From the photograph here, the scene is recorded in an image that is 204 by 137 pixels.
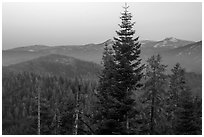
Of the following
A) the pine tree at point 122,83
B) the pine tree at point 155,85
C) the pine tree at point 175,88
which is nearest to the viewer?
the pine tree at point 122,83

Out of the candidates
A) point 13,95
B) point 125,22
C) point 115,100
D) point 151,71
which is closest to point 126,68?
point 115,100

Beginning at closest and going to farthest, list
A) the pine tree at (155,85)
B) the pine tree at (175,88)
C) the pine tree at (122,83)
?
1. the pine tree at (122,83)
2. the pine tree at (155,85)
3. the pine tree at (175,88)

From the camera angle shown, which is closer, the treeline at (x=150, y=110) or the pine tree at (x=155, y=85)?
the treeline at (x=150, y=110)

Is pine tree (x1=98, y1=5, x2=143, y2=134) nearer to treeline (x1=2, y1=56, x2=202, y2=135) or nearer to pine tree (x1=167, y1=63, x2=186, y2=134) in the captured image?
treeline (x1=2, y1=56, x2=202, y2=135)

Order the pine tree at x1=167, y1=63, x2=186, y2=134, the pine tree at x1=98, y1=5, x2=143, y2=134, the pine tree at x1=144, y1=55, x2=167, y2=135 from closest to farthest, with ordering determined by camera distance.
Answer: the pine tree at x1=98, y1=5, x2=143, y2=134, the pine tree at x1=144, y1=55, x2=167, y2=135, the pine tree at x1=167, y1=63, x2=186, y2=134

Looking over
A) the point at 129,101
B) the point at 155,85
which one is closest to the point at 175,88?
the point at 155,85

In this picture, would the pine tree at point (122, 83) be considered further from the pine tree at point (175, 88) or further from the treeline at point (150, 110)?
the pine tree at point (175, 88)

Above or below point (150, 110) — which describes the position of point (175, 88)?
above

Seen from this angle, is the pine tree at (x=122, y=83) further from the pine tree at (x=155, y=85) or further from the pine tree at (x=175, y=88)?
the pine tree at (x=175, y=88)

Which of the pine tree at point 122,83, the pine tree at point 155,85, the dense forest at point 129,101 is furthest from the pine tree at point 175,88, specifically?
the pine tree at point 122,83

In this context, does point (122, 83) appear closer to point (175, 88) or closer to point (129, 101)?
point (129, 101)

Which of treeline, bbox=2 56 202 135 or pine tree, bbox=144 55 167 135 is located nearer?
treeline, bbox=2 56 202 135

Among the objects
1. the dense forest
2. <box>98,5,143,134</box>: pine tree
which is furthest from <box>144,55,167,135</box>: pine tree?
<box>98,5,143,134</box>: pine tree

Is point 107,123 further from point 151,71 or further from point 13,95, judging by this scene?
point 13,95
